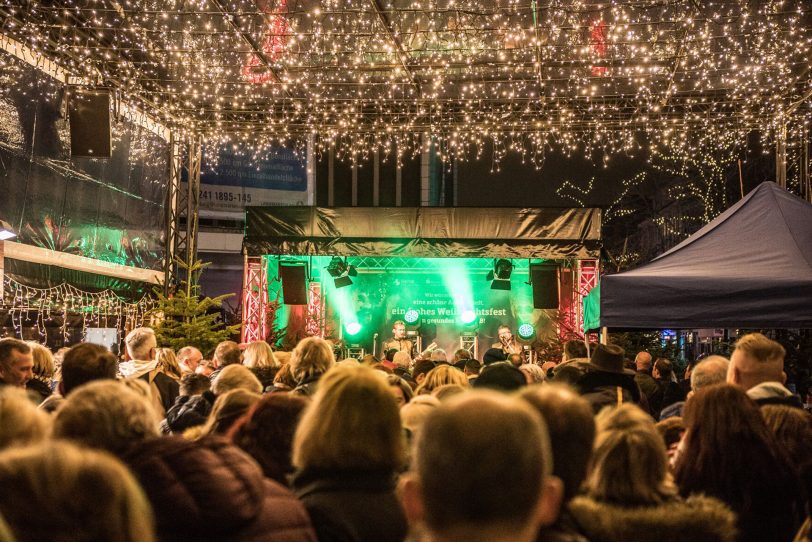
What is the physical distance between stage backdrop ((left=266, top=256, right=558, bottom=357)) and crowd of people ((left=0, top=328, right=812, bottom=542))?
49.9ft

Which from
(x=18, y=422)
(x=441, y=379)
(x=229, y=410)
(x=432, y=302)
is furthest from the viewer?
A: (x=432, y=302)

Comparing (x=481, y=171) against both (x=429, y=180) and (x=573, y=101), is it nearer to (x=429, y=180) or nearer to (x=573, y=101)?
(x=429, y=180)

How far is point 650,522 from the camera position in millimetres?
2363

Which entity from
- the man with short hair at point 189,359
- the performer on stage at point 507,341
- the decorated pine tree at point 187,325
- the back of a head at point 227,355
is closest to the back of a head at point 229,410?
the back of a head at point 227,355

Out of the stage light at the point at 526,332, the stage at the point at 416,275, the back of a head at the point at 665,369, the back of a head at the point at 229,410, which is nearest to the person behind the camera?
the back of a head at the point at 229,410

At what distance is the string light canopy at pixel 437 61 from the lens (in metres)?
10.4

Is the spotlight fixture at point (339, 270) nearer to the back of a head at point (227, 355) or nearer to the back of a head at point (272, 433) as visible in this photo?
the back of a head at point (227, 355)

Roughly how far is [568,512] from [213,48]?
1108 cm

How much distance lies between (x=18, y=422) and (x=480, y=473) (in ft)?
4.64

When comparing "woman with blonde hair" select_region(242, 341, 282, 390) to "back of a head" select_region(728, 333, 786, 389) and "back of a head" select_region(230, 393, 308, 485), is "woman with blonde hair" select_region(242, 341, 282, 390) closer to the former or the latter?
"back of a head" select_region(230, 393, 308, 485)

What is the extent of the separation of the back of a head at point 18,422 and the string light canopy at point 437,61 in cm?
837

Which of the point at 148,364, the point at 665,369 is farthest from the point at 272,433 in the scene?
the point at 665,369

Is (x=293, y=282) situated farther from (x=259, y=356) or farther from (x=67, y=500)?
(x=67, y=500)

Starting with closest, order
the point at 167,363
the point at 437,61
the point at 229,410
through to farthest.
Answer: the point at 229,410 → the point at 167,363 → the point at 437,61
